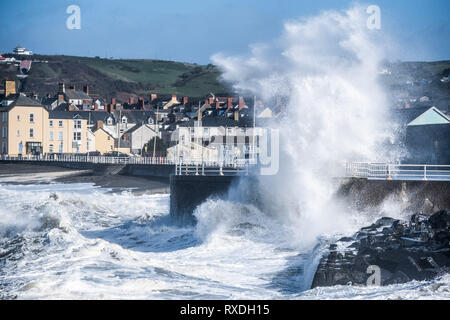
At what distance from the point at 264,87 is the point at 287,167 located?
14.9ft

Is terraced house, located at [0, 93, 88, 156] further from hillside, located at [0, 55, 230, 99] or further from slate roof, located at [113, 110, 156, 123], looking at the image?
hillside, located at [0, 55, 230, 99]

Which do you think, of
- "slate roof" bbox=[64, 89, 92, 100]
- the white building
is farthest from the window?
"slate roof" bbox=[64, 89, 92, 100]

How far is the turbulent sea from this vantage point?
1391 cm

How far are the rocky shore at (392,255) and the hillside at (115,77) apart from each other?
388 feet

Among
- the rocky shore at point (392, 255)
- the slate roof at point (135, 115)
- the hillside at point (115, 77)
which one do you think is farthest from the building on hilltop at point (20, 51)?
the rocky shore at point (392, 255)

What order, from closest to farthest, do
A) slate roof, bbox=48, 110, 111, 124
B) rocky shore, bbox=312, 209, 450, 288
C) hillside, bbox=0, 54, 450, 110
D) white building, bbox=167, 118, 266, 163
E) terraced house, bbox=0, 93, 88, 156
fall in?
rocky shore, bbox=312, 209, 450, 288 → white building, bbox=167, 118, 266, 163 → terraced house, bbox=0, 93, 88, 156 → slate roof, bbox=48, 110, 111, 124 → hillside, bbox=0, 54, 450, 110

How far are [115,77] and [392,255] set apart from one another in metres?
155

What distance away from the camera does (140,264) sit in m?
16.7

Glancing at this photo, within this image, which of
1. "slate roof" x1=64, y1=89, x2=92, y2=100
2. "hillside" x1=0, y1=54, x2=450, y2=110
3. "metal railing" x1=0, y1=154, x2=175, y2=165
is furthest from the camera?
"hillside" x1=0, y1=54, x2=450, y2=110

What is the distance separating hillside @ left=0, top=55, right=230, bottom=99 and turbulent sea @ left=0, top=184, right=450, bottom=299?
4383 inches

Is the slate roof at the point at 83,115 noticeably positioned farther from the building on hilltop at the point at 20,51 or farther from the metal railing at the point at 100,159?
the building on hilltop at the point at 20,51

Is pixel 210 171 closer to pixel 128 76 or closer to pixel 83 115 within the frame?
pixel 83 115
